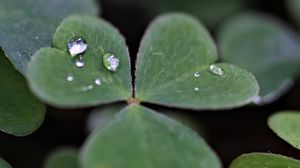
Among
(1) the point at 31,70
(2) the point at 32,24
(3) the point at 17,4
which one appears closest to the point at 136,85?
(1) the point at 31,70

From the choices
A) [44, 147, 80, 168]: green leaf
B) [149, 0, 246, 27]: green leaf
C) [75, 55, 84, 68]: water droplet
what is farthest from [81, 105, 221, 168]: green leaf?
[149, 0, 246, 27]: green leaf

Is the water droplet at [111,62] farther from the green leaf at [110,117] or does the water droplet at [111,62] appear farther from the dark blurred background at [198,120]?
the dark blurred background at [198,120]

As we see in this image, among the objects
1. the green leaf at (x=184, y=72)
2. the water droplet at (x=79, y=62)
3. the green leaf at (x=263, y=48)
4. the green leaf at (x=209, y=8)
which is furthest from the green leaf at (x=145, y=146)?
the green leaf at (x=209, y=8)

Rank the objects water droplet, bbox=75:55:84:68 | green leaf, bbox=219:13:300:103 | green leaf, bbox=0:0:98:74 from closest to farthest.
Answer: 1. water droplet, bbox=75:55:84:68
2. green leaf, bbox=0:0:98:74
3. green leaf, bbox=219:13:300:103

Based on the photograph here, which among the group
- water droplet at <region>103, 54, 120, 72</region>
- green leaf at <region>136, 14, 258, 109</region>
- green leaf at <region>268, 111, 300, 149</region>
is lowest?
green leaf at <region>268, 111, 300, 149</region>

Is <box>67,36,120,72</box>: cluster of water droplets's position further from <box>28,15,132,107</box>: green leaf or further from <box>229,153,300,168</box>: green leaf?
<box>229,153,300,168</box>: green leaf

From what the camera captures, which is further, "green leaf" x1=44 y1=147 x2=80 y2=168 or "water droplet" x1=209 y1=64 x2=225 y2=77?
"green leaf" x1=44 y1=147 x2=80 y2=168
